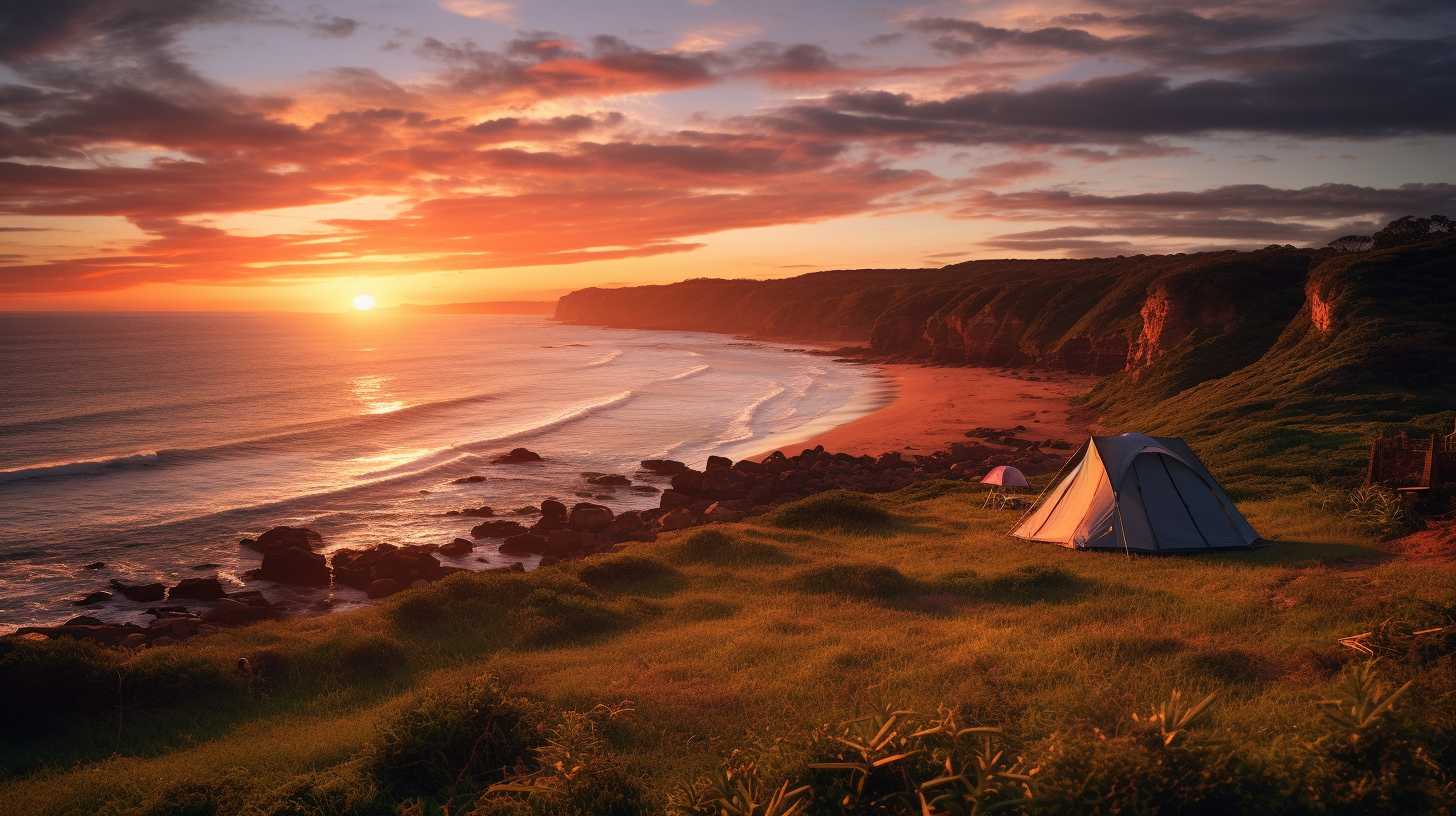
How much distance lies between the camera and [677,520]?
1132 inches

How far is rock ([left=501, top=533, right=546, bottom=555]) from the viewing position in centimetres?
2762

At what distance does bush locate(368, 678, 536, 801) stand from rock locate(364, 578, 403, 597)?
15.9 m

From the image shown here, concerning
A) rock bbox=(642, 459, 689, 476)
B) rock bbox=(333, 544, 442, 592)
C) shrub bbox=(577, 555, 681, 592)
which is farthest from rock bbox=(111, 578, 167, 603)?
rock bbox=(642, 459, 689, 476)

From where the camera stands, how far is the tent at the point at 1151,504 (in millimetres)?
17172

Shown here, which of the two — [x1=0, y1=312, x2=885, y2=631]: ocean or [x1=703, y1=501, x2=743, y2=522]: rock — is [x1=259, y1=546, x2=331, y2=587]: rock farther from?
[x1=703, y1=501, x2=743, y2=522]: rock

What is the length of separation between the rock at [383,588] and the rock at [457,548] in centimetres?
327

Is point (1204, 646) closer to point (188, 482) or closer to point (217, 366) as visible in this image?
point (188, 482)

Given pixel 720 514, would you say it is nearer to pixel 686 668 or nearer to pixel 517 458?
pixel 686 668

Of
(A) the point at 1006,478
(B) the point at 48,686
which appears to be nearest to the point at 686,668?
(B) the point at 48,686

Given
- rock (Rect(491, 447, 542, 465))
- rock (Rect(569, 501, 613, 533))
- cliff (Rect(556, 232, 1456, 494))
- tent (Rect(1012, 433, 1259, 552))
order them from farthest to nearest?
rock (Rect(491, 447, 542, 465)), rock (Rect(569, 501, 613, 533)), cliff (Rect(556, 232, 1456, 494)), tent (Rect(1012, 433, 1259, 552))

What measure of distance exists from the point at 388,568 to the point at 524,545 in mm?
4403

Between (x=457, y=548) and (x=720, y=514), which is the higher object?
(x=720, y=514)

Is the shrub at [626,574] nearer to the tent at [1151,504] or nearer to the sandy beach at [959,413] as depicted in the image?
the tent at [1151,504]

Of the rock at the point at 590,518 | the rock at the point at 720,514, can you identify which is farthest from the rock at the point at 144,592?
the rock at the point at 720,514
